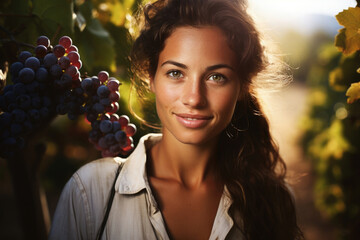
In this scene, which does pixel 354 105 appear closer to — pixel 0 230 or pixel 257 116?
pixel 257 116

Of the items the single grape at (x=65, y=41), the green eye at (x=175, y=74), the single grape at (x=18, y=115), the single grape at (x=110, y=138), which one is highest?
the single grape at (x=65, y=41)

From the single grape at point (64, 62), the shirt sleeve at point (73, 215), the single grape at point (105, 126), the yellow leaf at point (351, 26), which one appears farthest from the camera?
the shirt sleeve at point (73, 215)

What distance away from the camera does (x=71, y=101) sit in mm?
1252

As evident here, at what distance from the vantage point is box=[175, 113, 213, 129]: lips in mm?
1462

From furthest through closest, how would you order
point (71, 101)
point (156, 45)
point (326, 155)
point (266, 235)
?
point (326, 155) < point (266, 235) < point (156, 45) < point (71, 101)

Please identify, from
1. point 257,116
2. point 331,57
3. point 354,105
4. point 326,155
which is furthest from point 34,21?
point 331,57

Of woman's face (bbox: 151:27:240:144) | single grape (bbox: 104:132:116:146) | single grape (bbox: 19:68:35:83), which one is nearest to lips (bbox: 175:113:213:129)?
Answer: woman's face (bbox: 151:27:240:144)

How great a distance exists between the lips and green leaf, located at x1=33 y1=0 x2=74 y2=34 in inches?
24.4

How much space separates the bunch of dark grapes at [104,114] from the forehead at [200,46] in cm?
33

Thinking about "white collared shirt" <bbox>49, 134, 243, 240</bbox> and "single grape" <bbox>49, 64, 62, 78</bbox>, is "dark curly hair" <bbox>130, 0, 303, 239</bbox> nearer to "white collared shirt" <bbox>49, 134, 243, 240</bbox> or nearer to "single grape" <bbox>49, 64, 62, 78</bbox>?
"white collared shirt" <bbox>49, 134, 243, 240</bbox>

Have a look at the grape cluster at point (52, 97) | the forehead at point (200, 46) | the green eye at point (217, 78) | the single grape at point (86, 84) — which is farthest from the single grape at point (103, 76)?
the green eye at point (217, 78)

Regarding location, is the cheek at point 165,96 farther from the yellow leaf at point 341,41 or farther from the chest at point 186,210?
the yellow leaf at point 341,41

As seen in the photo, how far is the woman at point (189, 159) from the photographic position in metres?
1.48

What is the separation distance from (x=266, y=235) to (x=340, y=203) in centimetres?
323
